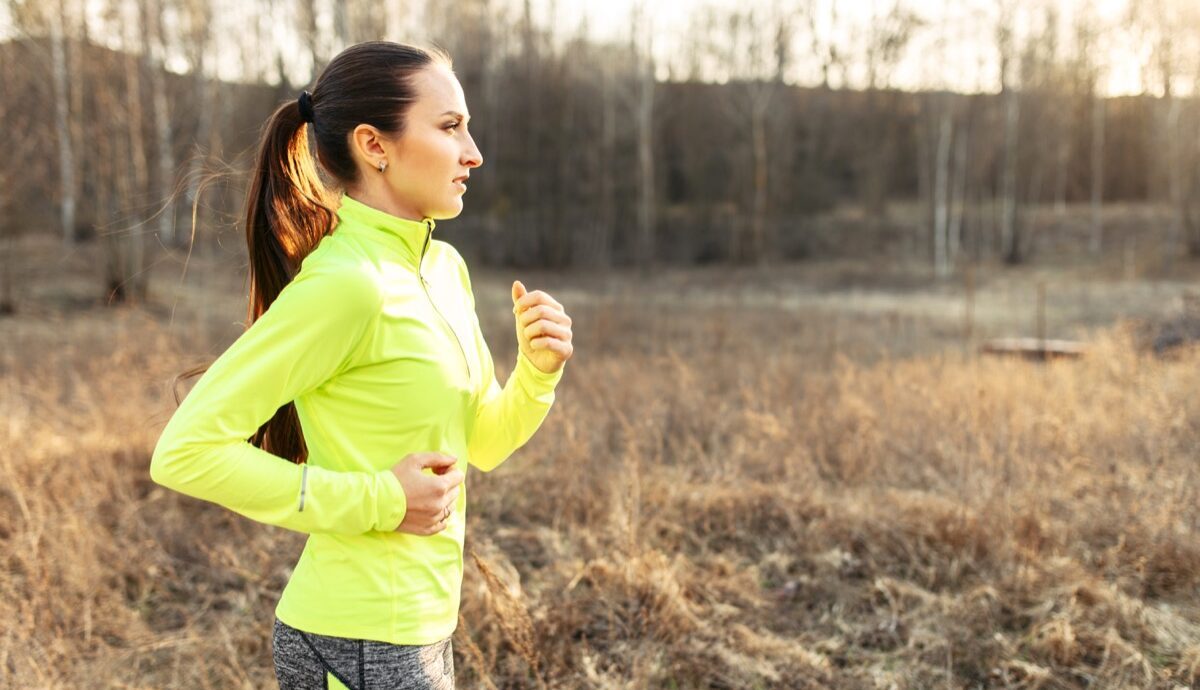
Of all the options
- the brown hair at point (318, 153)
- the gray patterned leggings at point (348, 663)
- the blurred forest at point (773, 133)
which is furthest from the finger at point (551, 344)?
the blurred forest at point (773, 133)

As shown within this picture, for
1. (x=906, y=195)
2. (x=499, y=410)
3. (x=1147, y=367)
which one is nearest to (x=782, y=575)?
(x=499, y=410)

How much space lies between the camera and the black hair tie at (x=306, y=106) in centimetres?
147

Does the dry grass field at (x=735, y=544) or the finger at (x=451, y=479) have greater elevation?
the finger at (x=451, y=479)

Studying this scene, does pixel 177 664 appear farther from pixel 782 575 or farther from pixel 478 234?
pixel 478 234

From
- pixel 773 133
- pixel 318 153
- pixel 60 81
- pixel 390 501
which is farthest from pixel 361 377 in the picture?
pixel 773 133

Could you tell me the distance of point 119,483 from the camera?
4.63m

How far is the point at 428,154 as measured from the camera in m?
1.43

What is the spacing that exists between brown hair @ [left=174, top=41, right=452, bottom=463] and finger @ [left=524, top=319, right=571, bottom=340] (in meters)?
0.36

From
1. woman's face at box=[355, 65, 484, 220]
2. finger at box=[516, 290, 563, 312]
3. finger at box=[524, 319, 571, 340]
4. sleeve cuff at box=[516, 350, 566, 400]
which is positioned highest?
woman's face at box=[355, 65, 484, 220]

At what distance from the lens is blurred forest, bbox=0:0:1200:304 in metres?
24.2

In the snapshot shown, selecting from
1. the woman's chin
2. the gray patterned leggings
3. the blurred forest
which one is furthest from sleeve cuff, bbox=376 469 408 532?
the blurred forest

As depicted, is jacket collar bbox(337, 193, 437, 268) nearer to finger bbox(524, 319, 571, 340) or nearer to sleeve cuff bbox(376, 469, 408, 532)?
finger bbox(524, 319, 571, 340)

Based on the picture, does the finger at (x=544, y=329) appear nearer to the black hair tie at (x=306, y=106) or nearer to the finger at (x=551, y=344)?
the finger at (x=551, y=344)

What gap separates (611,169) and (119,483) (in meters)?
24.8
